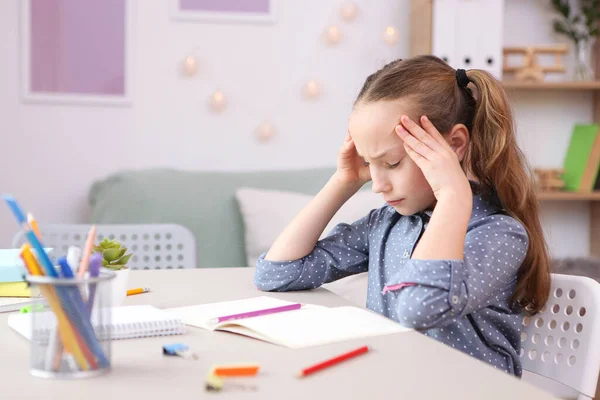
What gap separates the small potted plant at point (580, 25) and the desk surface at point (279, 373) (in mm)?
2507

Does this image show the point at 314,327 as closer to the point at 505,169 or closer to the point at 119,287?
the point at 119,287

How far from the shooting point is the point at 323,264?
139cm

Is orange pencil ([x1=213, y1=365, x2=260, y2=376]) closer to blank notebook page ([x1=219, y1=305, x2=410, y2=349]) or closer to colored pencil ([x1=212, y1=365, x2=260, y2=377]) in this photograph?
colored pencil ([x1=212, y1=365, x2=260, y2=377])

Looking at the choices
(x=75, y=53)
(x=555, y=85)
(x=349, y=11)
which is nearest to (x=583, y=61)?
(x=555, y=85)

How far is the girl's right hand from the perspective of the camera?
1.39 meters

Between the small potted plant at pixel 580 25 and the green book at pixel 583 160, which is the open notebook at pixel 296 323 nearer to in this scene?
the green book at pixel 583 160

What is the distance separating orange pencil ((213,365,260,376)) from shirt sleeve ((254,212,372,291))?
0.53m

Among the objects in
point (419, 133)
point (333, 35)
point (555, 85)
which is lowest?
point (419, 133)

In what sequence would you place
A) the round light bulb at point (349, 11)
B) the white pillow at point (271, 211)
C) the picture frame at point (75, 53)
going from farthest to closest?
the round light bulb at point (349, 11) → the picture frame at point (75, 53) → the white pillow at point (271, 211)

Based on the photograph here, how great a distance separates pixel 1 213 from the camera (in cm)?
293

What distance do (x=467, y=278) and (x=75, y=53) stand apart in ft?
7.17

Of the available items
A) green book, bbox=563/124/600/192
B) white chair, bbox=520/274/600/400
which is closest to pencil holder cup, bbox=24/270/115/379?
white chair, bbox=520/274/600/400

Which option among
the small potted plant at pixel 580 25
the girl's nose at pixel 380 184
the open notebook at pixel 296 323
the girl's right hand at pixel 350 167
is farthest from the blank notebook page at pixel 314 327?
the small potted plant at pixel 580 25

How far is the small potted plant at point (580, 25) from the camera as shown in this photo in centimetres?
315
